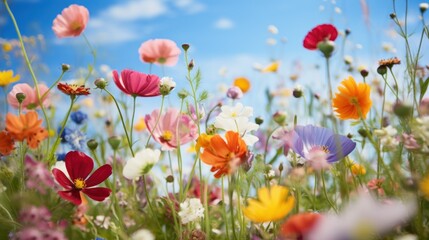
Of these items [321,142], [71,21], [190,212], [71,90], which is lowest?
[190,212]

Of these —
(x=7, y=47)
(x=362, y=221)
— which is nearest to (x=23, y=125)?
(x=362, y=221)

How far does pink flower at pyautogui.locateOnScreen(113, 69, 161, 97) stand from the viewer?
80 centimetres

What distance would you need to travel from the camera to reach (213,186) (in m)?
1.28

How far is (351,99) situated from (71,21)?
0.69 meters

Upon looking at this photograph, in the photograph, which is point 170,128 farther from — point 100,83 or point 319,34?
point 319,34

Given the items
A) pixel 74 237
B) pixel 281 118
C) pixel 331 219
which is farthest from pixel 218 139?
pixel 74 237

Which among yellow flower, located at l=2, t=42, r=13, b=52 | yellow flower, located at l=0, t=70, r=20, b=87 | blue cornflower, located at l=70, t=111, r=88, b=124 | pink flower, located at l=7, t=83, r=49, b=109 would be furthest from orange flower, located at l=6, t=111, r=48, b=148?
yellow flower, located at l=2, t=42, r=13, b=52

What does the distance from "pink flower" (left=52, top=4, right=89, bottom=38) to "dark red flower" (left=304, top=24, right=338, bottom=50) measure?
20.4 inches

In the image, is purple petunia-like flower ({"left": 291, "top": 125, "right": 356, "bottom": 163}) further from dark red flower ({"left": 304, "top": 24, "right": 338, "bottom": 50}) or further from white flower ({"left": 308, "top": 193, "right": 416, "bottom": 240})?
white flower ({"left": 308, "top": 193, "right": 416, "bottom": 240})

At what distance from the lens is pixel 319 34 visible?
0.93 meters

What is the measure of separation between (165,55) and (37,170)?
0.72m

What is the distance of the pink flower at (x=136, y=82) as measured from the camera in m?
0.80

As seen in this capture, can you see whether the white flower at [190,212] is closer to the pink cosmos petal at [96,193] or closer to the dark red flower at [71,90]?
the pink cosmos petal at [96,193]

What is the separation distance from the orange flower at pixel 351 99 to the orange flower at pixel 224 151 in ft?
0.88
